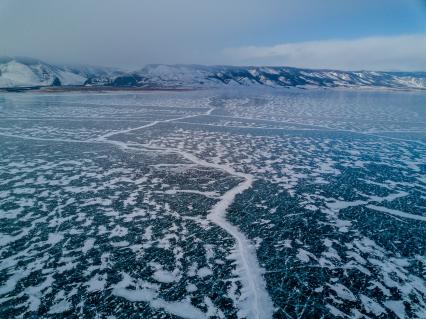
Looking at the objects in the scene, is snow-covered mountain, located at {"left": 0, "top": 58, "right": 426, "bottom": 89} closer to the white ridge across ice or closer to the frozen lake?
the frozen lake

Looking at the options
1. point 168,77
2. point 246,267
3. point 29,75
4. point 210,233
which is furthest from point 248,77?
point 246,267

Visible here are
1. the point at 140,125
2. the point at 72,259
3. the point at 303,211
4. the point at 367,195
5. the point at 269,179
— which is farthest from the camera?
the point at 140,125

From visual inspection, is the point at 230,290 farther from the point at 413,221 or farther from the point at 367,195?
the point at 367,195

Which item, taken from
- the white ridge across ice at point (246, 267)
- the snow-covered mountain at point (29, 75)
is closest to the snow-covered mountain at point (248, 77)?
the snow-covered mountain at point (29, 75)

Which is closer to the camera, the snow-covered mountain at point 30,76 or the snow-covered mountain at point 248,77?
the snow-covered mountain at point 30,76

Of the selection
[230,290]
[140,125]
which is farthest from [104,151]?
[230,290]

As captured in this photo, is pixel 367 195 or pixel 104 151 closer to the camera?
pixel 367 195

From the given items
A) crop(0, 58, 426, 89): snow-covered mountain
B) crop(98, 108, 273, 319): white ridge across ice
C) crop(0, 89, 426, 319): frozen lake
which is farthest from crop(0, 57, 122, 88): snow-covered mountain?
crop(98, 108, 273, 319): white ridge across ice

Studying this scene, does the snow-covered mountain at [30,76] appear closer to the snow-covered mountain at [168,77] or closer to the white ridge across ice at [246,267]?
the snow-covered mountain at [168,77]
